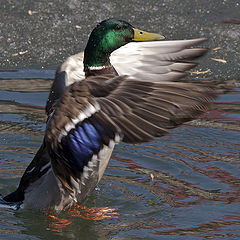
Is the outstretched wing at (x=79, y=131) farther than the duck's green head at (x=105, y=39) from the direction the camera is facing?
No

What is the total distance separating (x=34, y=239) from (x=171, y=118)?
5.25 ft

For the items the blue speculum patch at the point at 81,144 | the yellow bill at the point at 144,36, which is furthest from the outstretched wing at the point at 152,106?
the yellow bill at the point at 144,36

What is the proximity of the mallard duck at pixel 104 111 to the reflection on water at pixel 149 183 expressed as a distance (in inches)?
11.4

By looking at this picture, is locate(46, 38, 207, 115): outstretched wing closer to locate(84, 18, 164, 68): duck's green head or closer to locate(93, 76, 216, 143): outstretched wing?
locate(84, 18, 164, 68): duck's green head

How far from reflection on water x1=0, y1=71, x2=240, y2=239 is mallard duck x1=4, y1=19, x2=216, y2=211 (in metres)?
0.29

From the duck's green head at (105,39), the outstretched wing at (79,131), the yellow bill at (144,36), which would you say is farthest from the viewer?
the yellow bill at (144,36)

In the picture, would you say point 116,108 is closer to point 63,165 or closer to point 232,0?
point 63,165

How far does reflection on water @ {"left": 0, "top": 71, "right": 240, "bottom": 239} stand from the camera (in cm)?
534

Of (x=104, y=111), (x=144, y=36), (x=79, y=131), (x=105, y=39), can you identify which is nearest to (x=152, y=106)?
(x=104, y=111)

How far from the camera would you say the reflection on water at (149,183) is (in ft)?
17.5

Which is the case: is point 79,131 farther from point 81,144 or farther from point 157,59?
point 157,59

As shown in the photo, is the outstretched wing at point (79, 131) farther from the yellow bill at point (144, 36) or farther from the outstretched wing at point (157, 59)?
the yellow bill at point (144, 36)

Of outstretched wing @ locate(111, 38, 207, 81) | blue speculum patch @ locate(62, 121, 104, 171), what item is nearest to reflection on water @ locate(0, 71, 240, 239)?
blue speculum patch @ locate(62, 121, 104, 171)

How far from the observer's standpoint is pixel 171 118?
4.26 meters
